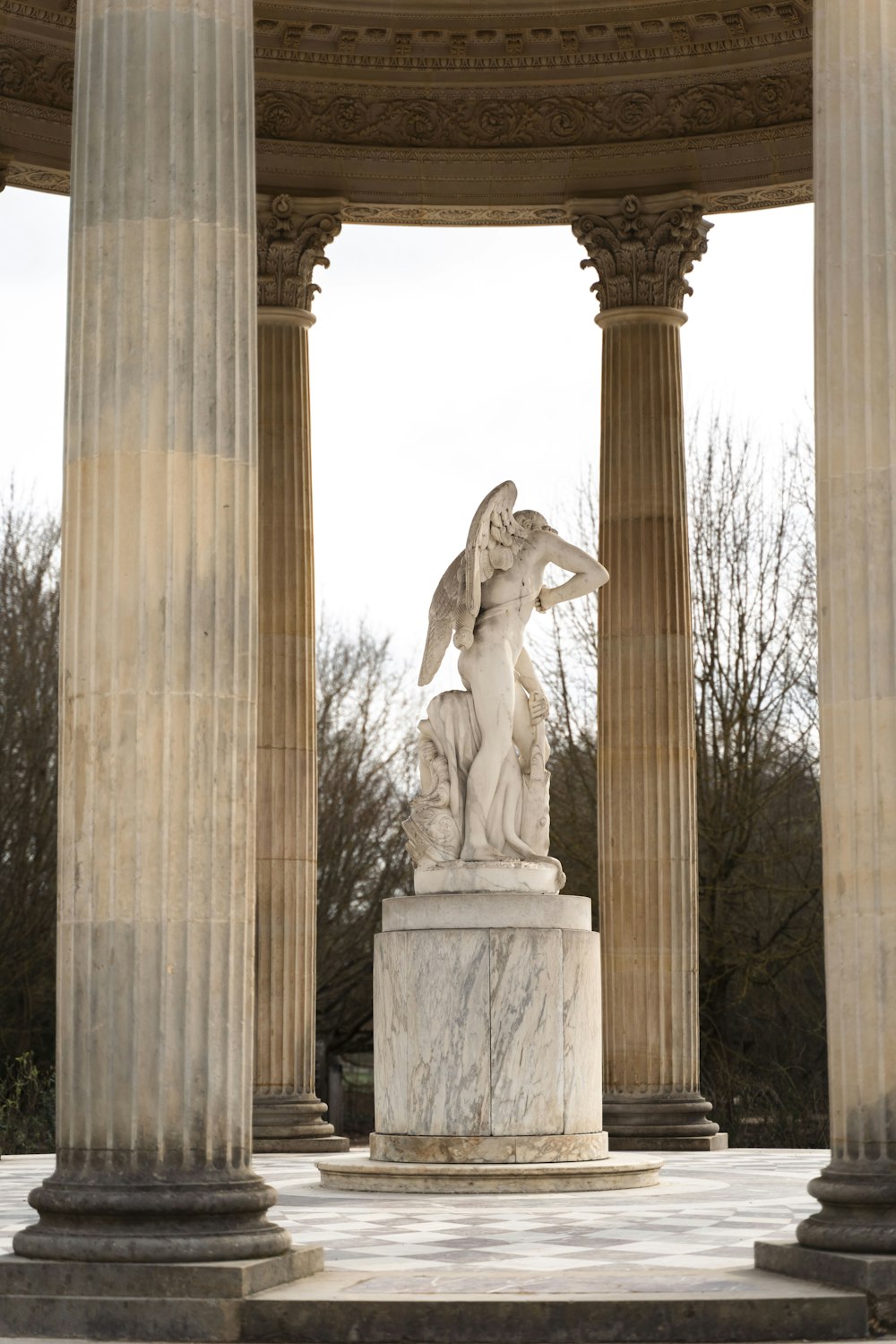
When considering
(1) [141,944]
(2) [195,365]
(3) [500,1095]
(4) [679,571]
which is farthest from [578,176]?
(1) [141,944]

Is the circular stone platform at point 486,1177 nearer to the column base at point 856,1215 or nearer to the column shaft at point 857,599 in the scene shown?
the column shaft at point 857,599

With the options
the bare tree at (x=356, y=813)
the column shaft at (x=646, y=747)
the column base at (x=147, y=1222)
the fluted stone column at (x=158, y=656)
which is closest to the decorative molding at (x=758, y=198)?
the column shaft at (x=646, y=747)

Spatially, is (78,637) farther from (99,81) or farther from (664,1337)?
(664,1337)

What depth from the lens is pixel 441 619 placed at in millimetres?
57406

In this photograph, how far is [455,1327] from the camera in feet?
108

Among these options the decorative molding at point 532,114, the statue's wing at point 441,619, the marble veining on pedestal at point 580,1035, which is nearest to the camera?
the marble veining on pedestal at point 580,1035

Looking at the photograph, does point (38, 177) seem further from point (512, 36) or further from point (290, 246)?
point (512, 36)

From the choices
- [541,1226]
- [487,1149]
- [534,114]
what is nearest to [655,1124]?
[487,1149]

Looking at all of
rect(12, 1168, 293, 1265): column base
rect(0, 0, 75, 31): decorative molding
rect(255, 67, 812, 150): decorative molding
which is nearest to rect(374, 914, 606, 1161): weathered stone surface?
rect(12, 1168, 293, 1265): column base

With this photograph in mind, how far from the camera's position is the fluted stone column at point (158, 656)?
114 ft

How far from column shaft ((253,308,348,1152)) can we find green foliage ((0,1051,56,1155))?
1125cm

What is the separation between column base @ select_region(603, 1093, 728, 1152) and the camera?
230 ft

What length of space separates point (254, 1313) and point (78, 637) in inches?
463

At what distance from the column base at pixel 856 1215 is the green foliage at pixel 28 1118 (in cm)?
4718
